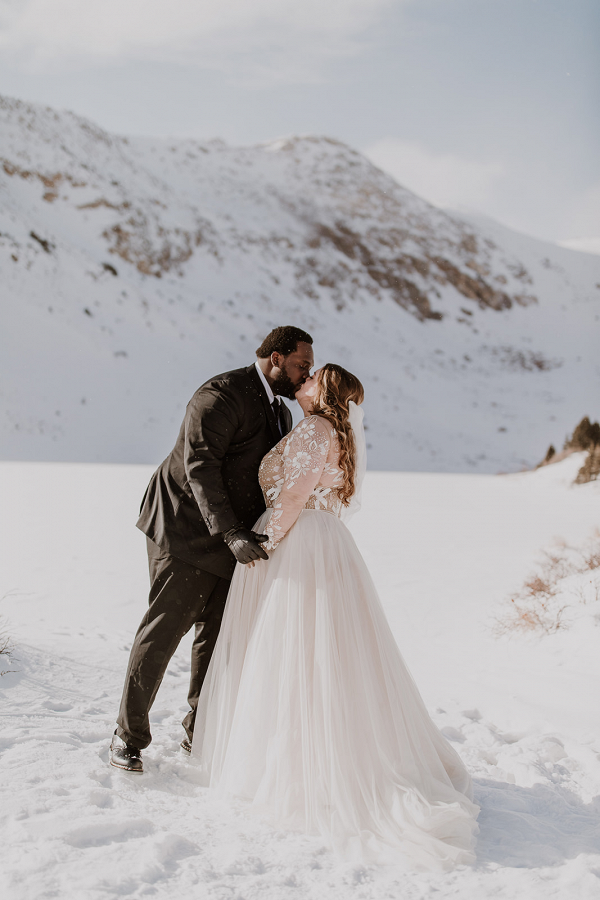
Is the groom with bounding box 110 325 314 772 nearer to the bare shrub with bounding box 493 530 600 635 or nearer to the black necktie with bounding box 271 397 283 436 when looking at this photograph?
the black necktie with bounding box 271 397 283 436

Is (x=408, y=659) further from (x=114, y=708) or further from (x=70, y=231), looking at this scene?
(x=70, y=231)

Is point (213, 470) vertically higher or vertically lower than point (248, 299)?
lower

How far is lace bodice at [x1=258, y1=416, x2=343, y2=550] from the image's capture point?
2.59 m

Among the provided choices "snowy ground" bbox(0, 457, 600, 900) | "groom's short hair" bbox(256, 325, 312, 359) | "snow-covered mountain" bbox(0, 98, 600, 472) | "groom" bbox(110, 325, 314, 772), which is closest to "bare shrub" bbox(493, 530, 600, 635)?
"snowy ground" bbox(0, 457, 600, 900)

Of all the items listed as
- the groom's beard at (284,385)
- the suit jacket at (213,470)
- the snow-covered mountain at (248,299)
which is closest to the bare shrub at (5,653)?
the suit jacket at (213,470)

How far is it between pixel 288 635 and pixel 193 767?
0.76m

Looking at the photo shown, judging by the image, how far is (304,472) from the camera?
2.59 metres

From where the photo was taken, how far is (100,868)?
203 cm

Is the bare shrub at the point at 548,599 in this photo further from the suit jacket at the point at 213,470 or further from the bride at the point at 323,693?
the suit jacket at the point at 213,470

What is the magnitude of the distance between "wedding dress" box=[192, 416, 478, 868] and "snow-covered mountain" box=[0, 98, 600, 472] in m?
14.1

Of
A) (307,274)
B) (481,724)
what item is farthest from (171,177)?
(481,724)

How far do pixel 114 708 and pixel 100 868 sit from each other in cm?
149

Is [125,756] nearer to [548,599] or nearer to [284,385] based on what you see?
[284,385]

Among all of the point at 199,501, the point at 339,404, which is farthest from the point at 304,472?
the point at 199,501
